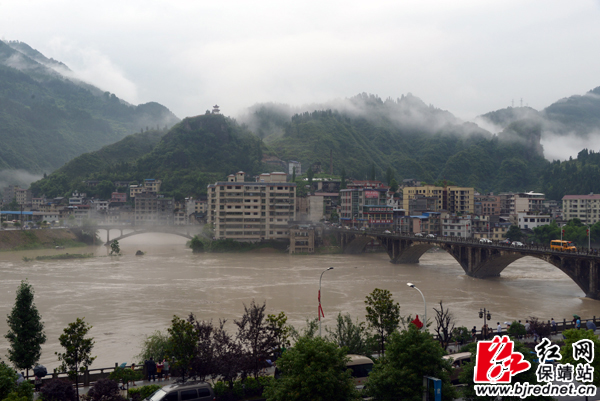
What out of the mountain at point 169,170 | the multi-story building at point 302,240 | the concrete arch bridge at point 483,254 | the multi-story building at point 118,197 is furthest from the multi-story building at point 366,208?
the multi-story building at point 118,197

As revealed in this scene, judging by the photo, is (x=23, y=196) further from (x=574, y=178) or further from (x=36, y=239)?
(x=574, y=178)

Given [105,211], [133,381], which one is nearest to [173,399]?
[133,381]

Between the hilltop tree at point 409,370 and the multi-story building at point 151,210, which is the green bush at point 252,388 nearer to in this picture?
the hilltop tree at point 409,370

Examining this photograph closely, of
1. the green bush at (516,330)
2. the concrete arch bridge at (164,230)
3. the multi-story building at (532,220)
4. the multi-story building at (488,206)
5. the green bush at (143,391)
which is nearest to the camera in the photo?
the green bush at (143,391)

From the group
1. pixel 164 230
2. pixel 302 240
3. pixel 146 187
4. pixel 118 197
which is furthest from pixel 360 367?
pixel 118 197

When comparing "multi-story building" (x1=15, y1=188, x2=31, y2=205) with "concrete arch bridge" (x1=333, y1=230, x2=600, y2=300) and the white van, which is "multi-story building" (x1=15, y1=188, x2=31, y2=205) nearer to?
"concrete arch bridge" (x1=333, y1=230, x2=600, y2=300)

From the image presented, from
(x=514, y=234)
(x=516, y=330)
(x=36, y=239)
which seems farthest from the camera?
(x=36, y=239)

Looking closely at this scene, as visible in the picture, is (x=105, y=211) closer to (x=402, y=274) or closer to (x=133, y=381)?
(x=402, y=274)
